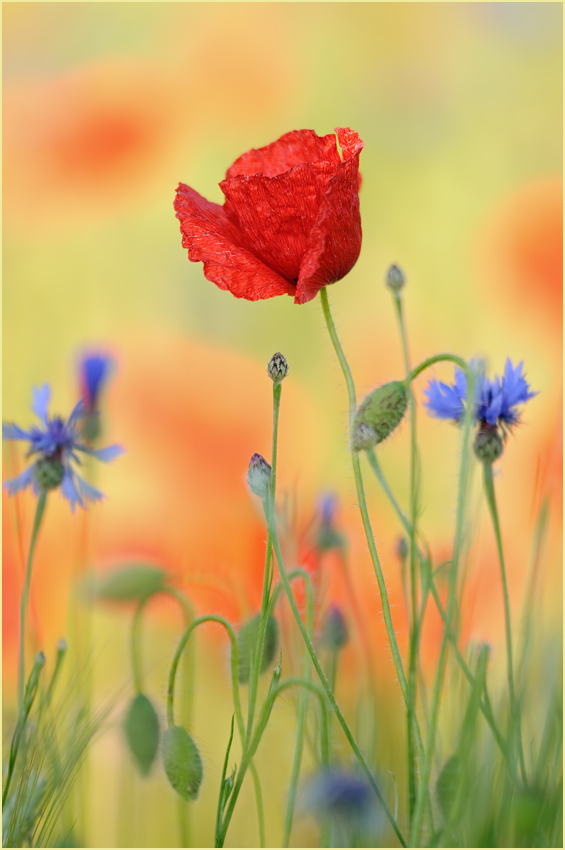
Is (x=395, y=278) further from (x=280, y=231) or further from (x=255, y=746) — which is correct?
(x=255, y=746)

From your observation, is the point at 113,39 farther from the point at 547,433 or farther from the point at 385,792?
the point at 385,792

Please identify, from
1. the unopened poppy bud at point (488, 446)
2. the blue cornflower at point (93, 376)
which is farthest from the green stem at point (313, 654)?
the blue cornflower at point (93, 376)

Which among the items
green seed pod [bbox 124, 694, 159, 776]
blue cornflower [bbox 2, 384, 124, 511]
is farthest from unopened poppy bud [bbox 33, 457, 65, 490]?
green seed pod [bbox 124, 694, 159, 776]

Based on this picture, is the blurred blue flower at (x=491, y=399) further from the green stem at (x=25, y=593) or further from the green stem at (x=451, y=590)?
the green stem at (x=25, y=593)

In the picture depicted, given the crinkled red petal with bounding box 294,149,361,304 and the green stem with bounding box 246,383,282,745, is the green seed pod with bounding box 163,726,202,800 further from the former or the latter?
the crinkled red petal with bounding box 294,149,361,304

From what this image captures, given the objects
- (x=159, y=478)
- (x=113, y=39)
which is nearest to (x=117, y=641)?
(x=159, y=478)

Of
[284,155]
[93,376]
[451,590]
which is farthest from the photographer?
[93,376]

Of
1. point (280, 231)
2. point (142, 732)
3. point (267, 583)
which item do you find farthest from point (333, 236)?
point (142, 732)
